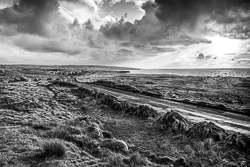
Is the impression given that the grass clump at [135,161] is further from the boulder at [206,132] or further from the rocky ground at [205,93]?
the rocky ground at [205,93]

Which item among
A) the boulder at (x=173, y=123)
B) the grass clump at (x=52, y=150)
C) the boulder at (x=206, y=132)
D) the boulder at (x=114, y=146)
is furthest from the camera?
the boulder at (x=173, y=123)

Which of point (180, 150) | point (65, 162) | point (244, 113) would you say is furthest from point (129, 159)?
point (244, 113)

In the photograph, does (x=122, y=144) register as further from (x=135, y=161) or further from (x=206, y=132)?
(x=206, y=132)

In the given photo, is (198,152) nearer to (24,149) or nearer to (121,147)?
(121,147)

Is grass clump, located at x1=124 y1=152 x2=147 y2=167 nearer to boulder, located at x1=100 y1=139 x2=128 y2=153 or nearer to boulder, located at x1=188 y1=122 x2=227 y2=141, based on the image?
boulder, located at x1=100 y1=139 x2=128 y2=153

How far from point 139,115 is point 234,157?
7.65 metres

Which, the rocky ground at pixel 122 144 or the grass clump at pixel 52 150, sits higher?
the grass clump at pixel 52 150

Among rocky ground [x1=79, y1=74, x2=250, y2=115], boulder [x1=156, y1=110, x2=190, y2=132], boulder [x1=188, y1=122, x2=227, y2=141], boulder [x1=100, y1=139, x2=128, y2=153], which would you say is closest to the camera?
boulder [x1=100, y1=139, x2=128, y2=153]

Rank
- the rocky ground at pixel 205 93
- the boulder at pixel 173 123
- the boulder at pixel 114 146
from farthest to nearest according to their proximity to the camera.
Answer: the rocky ground at pixel 205 93, the boulder at pixel 173 123, the boulder at pixel 114 146

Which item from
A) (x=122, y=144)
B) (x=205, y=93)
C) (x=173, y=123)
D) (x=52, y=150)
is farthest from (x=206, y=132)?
(x=205, y=93)

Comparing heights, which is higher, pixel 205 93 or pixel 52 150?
pixel 52 150

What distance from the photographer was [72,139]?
7480mm

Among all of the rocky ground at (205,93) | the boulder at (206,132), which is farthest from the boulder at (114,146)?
the rocky ground at (205,93)

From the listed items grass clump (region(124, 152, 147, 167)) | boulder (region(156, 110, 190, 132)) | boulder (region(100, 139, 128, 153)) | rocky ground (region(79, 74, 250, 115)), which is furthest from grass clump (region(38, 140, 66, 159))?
rocky ground (region(79, 74, 250, 115))
